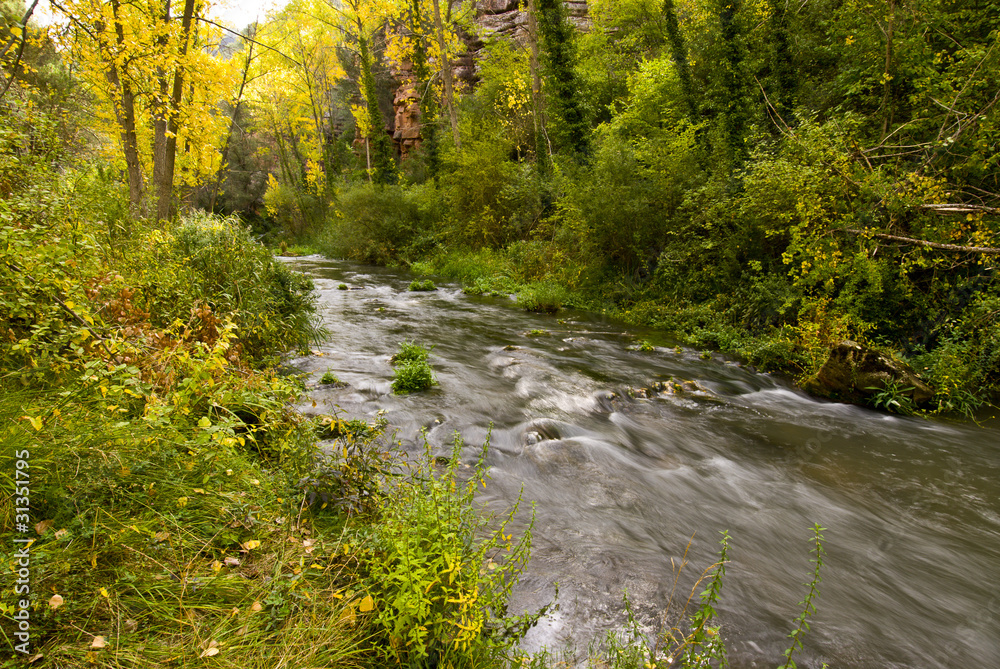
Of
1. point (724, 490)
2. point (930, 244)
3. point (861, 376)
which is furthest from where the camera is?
point (930, 244)

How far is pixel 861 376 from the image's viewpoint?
764 cm

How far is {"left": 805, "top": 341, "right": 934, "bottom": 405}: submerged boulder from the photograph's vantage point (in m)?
7.47

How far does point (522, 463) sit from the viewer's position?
18.3ft

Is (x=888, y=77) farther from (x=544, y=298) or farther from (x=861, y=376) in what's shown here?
(x=544, y=298)


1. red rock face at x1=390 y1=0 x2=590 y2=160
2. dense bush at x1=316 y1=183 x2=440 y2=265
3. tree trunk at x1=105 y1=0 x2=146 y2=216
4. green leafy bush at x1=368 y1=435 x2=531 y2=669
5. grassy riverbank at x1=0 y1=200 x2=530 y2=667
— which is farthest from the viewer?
red rock face at x1=390 y1=0 x2=590 y2=160

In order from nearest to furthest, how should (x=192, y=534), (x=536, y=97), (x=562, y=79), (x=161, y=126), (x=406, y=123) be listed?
(x=192, y=534), (x=161, y=126), (x=562, y=79), (x=536, y=97), (x=406, y=123)

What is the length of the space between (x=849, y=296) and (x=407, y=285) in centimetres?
1297

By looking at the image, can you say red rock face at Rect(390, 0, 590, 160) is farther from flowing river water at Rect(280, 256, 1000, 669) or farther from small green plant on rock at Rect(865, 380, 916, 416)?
small green plant on rock at Rect(865, 380, 916, 416)

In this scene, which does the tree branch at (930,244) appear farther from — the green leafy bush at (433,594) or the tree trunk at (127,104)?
the tree trunk at (127,104)

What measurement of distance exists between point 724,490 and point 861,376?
3.98 metres

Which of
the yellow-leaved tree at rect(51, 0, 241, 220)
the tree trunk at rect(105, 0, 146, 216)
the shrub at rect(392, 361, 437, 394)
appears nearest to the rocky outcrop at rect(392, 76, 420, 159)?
the yellow-leaved tree at rect(51, 0, 241, 220)

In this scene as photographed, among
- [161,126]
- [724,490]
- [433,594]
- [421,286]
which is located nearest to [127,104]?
[161,126]

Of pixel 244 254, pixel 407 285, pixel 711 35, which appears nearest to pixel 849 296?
pixel 244 254

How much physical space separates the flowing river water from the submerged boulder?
0.31m
